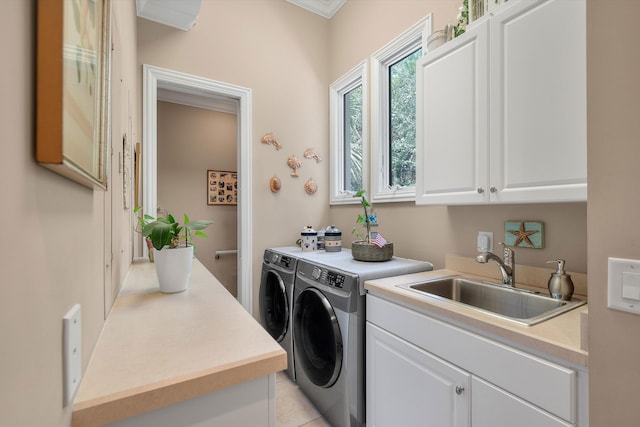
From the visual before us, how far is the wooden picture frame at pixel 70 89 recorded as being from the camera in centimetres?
34

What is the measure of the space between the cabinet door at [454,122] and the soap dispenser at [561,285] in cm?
41

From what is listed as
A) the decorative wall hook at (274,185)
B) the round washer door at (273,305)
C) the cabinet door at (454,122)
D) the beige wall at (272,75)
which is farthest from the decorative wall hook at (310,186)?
the cabinet door at (454,122)

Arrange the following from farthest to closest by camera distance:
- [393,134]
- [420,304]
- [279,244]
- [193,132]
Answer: [193,132] < [279,244] < [393,134] < [420,304]

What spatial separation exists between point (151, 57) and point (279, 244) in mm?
1802

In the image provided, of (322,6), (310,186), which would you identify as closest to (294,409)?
(310,186)

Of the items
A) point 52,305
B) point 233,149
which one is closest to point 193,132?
point 233,149

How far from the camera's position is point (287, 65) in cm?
288

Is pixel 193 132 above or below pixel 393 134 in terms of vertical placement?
above

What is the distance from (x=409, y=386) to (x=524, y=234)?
93 cm

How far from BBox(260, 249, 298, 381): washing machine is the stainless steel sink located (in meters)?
0.99

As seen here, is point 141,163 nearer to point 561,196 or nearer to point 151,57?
point 151,57

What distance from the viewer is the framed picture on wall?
3.77 metres

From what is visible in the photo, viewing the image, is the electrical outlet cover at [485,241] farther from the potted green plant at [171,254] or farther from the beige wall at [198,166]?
the beige wall at [198,166]

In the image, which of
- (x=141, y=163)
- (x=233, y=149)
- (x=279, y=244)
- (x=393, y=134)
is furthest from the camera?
(x=233, y=149)
